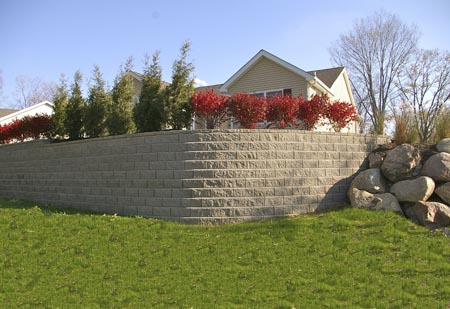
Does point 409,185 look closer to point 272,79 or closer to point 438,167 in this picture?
point 438,167

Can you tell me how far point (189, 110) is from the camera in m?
9.75

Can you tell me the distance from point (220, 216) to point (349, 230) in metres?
2.58

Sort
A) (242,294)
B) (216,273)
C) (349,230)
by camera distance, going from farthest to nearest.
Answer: (349,230), (216,273), (242,294)

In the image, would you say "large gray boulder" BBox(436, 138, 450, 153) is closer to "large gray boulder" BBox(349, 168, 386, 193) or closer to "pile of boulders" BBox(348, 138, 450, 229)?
"pile of boulders" BBox(348, 138, 450, 229)

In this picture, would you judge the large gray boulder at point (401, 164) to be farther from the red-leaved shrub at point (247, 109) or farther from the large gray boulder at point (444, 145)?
the red-leaved shrub at point (247, 109)

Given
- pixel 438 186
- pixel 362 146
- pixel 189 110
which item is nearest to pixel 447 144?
pixel 438 186

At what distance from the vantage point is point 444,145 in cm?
899

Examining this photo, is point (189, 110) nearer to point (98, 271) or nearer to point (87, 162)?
point (87, 162)

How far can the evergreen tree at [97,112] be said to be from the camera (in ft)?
36.6

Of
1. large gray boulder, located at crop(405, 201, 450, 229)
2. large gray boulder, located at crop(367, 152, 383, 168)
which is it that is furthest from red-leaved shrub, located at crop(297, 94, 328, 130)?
large gray boulder, located at crop(405, 201, 450, 229)

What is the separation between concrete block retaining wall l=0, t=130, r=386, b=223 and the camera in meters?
8.12

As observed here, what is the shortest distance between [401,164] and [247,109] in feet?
12.4

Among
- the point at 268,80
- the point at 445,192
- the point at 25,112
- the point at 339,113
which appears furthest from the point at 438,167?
the point at 25,112

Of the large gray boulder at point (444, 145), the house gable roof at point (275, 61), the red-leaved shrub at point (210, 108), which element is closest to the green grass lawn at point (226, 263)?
the large gray boulder at point (444, 145)
